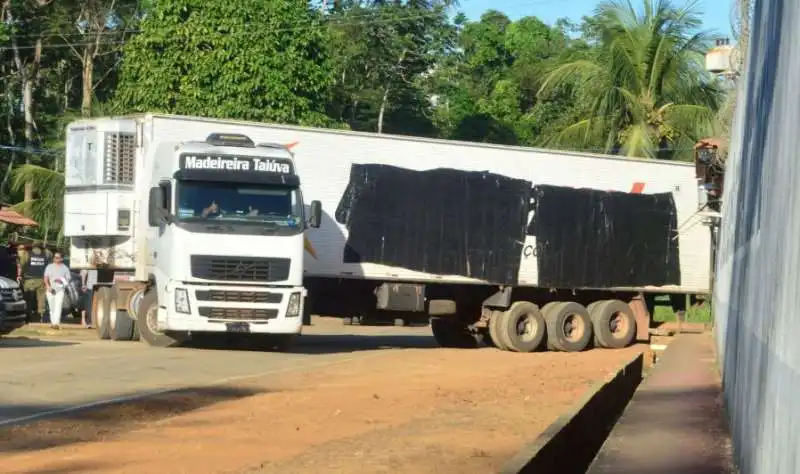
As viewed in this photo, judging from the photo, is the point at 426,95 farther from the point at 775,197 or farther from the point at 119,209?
the point at 775,197

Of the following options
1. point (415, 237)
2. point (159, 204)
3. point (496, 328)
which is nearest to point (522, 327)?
point (496, 328)

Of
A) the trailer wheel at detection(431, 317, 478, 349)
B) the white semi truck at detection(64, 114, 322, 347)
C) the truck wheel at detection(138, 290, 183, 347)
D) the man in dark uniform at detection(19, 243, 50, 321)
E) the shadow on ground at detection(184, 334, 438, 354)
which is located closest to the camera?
the white semi truck at detection(64, 114, 322, 347)

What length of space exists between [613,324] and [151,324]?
31.1 feet

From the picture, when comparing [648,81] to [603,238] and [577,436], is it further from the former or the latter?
[577,436]

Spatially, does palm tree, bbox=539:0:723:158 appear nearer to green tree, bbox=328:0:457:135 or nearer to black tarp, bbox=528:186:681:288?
black tarp, bbox=528:186:681:288

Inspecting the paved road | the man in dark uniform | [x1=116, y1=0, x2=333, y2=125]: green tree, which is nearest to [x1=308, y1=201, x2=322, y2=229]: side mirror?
the paved road

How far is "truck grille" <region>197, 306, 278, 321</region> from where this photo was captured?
72.4 ft

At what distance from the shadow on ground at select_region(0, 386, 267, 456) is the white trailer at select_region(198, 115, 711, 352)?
828 centimetres

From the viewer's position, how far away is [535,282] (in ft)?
88.1

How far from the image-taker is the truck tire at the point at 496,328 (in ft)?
88.1

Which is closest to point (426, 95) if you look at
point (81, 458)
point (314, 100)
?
point (314, 100)

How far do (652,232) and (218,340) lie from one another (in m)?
9.12

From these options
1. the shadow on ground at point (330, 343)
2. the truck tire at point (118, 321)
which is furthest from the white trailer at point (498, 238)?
the truck tire at point (118, 321)

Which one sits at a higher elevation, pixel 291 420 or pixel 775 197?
pixel 775 197
